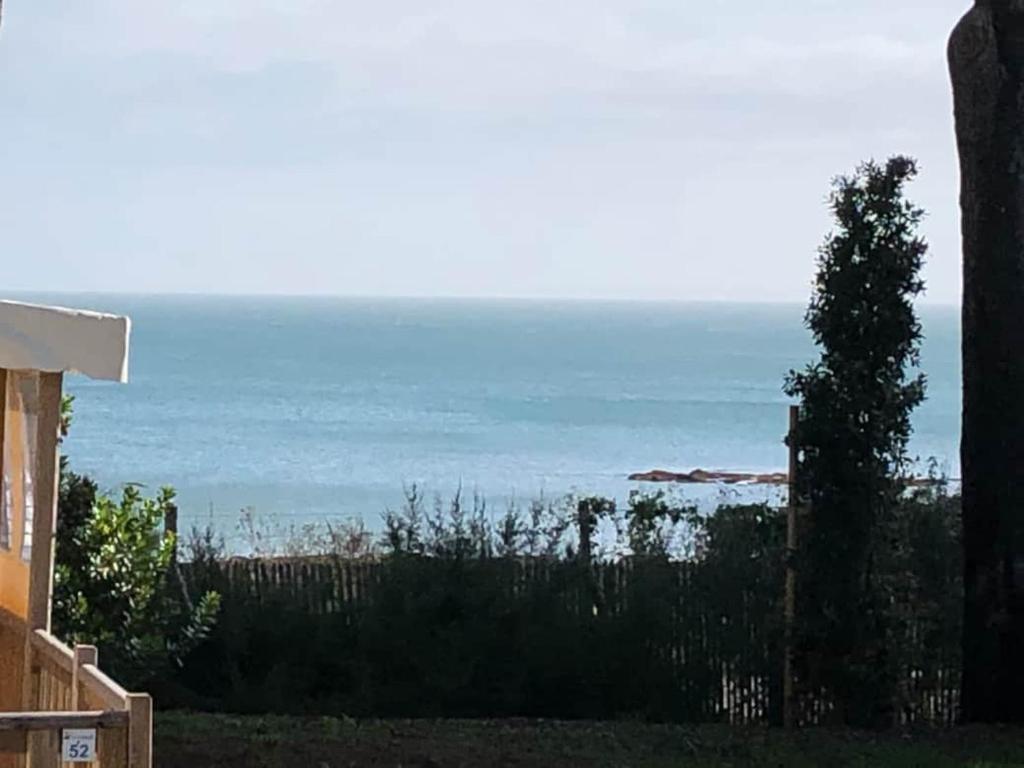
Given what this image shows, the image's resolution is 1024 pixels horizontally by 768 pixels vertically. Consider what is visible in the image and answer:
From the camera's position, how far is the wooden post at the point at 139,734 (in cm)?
564

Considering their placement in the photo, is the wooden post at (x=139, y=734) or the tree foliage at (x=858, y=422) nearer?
the wooden post at (x=139, y=734)

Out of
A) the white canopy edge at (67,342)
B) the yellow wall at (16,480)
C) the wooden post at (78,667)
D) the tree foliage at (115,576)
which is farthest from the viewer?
the tree foliage at (115,576)

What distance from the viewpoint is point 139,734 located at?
18.5 ft

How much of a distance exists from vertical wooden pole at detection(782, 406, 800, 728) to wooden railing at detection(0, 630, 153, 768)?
528 centimetres

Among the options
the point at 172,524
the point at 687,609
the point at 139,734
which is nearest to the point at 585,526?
the point at 687,609

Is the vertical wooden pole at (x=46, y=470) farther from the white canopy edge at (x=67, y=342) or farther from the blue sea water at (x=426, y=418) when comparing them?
the blue sea water at (x=426, y=418)

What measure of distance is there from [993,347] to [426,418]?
5751 centimetres

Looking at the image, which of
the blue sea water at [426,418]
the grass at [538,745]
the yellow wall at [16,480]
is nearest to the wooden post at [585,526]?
the grass at [538,745]

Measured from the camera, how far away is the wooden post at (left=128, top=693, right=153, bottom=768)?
5.64m

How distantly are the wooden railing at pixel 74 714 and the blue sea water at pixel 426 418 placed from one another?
217 inches

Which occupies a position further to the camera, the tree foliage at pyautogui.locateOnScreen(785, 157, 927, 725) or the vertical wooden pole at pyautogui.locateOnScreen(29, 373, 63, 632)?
the tree foliage at pyautogui.locateOnScreen(785, 157, 927, 725)

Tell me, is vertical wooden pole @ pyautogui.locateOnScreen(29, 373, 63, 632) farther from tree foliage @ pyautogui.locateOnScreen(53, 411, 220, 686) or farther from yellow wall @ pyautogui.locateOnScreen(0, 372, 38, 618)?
tree foliage @ pyautogui.locateOnScreen(53, 411, 220, 686)

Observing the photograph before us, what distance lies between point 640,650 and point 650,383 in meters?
83.2

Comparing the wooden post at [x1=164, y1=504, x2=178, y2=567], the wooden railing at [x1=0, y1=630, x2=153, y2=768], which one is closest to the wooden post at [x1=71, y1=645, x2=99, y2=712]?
the wooden railing at [x1=0, y1=630, x2=153, y2=768]
